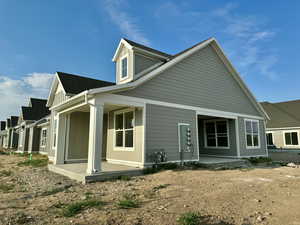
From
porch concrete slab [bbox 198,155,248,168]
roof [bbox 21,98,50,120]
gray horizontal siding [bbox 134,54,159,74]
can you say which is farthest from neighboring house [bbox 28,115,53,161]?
porch concrete slab [bbox 198,155,248,168]

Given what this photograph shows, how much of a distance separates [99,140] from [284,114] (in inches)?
963

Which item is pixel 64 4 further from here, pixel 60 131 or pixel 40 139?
pixel 40 139

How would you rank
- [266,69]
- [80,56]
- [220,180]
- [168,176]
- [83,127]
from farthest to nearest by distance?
[266,69]
[80,56]
[83,127]
[168,176]
[220,180]

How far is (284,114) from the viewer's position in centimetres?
2294

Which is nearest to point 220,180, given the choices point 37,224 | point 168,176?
point 168,176

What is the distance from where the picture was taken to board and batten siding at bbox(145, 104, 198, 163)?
8389 millimetres

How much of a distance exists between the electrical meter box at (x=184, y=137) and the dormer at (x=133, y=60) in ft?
11.6

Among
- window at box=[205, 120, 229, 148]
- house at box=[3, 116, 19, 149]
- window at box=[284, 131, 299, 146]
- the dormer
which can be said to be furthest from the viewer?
house at box=[3, 116, 19, 149]

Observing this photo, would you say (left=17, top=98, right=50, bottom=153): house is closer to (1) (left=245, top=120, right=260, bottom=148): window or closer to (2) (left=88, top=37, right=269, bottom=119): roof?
(2) (left=88, top=37, right=269, bottom=119): roof

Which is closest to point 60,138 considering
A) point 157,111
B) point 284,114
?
point 157,111

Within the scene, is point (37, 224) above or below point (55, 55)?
below

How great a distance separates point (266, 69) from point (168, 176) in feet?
69.1

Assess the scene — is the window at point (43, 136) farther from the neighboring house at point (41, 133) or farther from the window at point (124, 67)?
the window at point (124, 67)

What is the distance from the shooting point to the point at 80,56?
13836 mm
